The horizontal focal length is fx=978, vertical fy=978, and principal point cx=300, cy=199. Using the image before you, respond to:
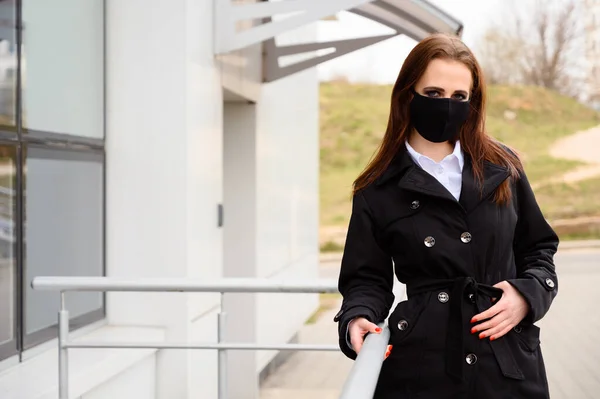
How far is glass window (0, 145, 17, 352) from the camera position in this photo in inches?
159

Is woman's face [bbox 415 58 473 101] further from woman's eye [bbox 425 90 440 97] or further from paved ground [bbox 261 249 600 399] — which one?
paved ground [bbox 261 249 600 399]

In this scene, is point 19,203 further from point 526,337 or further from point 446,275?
point 526,337

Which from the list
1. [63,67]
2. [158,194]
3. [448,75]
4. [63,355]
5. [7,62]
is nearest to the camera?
[448,75]

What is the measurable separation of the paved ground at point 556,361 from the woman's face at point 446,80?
5824 millimetres

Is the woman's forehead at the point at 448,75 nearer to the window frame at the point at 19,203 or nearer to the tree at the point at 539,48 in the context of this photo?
the window frame at the point at 19,203

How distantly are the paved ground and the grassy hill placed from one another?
51.9 feet

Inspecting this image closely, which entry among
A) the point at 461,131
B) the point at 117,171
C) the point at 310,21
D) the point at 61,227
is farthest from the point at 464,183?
the point at 310,21

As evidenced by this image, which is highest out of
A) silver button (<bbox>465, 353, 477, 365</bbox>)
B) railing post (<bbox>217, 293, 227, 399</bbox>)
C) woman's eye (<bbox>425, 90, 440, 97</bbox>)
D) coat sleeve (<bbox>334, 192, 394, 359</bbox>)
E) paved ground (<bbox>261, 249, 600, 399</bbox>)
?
woman's eye (<bbox>425, 90, 440, 97</bbox>)

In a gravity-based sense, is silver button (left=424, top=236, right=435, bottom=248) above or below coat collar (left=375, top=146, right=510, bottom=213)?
below

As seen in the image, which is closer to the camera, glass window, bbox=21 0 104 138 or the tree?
glass window, bbox=21 0 104 138

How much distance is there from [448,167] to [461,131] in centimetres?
8

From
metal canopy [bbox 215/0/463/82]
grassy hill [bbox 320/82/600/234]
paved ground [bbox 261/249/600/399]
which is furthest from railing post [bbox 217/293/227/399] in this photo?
grassy hill [bbox 320/82/600/234]

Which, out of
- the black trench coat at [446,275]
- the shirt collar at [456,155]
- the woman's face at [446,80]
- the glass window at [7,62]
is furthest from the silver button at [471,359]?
the glass window at [7,62]

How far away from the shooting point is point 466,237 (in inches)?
74.6
